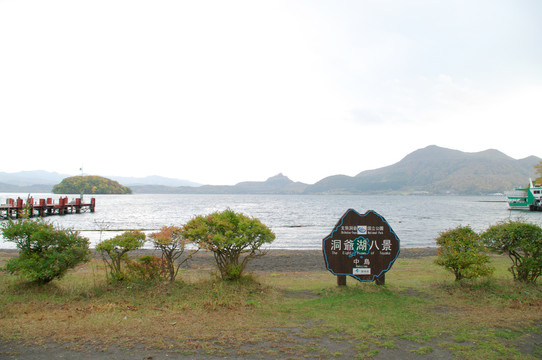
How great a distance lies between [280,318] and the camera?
6.83 meters

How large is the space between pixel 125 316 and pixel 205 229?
108 inches

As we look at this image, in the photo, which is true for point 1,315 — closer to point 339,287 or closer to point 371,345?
point 371,345

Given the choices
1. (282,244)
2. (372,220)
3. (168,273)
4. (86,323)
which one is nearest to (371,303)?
(372,220)

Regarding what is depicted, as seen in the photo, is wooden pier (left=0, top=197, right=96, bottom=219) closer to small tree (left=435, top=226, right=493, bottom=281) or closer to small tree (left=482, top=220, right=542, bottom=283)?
small tree (left=435, top=226, right=493, bottom=281)

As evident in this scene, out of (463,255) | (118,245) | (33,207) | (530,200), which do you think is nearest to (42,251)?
(118,245)

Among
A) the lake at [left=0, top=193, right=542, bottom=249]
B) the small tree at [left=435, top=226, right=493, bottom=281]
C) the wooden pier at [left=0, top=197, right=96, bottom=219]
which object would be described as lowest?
the lake at [left=0, top=193, right=542, bottom=249]

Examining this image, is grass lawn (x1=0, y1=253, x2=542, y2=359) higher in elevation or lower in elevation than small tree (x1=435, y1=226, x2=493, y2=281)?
lower

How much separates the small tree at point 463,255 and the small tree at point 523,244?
45 cm

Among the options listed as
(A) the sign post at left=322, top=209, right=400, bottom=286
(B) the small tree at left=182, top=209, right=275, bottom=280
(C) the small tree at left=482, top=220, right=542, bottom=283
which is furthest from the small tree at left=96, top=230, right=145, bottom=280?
(C) the small tree at left=482, top=220, right=542, bottom=283

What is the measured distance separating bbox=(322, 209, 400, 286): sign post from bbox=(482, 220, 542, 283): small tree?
2.57 m

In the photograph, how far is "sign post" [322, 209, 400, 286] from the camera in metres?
9.73

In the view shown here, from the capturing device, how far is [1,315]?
6.62 meters

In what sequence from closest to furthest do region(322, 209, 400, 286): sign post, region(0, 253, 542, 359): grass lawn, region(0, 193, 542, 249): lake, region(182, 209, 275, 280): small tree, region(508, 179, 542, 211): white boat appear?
region(0, 253, 542, 359): grass lawn
region(182, 209, 275, 280): small tree
region(322, 209, 400, 286): sign post
region(0, 193, 542, 249): lake
region(508, 179, 542, 211): white boat

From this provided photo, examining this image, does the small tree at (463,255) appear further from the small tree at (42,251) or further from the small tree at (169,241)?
the small tree at (42,251)
